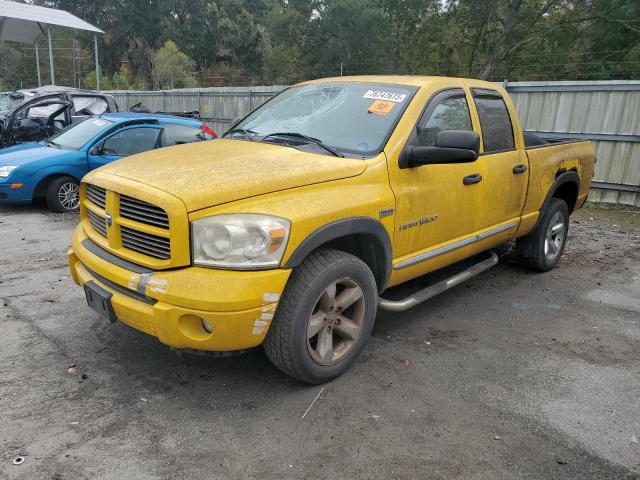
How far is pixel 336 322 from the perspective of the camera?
10.9 ft

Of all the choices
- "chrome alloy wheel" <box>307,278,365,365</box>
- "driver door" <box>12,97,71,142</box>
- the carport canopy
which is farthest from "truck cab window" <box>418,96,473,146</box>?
the carport canopy

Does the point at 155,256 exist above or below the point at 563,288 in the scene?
above

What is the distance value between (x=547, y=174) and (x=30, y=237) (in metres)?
6.02

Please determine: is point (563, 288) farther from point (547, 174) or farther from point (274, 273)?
point (274, 273)

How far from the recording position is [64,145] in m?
8.38

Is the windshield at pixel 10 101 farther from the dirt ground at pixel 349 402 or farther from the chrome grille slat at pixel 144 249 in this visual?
the chrome grille slat at pixel 144 249

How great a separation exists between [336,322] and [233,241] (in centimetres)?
93

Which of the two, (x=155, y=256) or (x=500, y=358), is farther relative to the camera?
(x=500, y=358)

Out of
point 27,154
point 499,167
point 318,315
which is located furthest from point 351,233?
point 27,154

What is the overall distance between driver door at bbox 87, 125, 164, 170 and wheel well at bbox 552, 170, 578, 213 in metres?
5.77

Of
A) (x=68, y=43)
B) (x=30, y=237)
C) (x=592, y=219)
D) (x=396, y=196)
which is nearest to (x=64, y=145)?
(x=30, y=237)

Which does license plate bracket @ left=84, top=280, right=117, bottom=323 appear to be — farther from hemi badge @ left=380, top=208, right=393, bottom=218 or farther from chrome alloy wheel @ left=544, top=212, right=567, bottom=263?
chrome alloy wheel @ left=544, top=212, right=567, bottom=263

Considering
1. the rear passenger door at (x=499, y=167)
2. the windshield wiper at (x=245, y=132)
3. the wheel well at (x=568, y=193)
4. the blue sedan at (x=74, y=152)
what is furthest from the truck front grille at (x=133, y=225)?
the blue sedan at (x=74, y=152)

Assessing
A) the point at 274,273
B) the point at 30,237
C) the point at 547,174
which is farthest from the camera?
the point at 30,237
